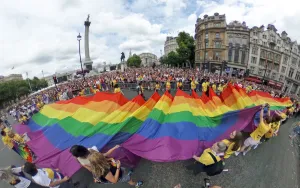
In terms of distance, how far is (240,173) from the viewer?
4.68 metres

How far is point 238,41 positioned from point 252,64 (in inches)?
121

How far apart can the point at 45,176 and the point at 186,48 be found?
156 ft

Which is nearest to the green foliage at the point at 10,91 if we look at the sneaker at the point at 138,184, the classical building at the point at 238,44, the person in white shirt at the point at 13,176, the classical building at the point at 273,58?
the person in white shirt at the point at 13,176

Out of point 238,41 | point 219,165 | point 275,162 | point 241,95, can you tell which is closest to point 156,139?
point 219,165

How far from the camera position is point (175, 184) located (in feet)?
14.3

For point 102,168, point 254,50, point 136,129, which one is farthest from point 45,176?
point 254,50

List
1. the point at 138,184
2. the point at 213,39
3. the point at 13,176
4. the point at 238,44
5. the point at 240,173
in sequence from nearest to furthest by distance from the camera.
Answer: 1. the point at 13,176
2. the point at 138,184
3. the point at 240,173
4. the point at 238,44
5. the point at 213,39

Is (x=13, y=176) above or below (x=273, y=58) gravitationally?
below

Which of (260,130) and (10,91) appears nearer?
(260,130)

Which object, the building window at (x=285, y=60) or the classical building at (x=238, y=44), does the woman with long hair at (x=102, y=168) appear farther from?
the building window at (x=285, y=60)

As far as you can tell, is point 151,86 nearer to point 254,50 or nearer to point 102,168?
point 254,50

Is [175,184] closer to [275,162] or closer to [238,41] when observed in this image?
[275,162]

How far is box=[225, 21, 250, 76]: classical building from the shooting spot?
1673 centimetres

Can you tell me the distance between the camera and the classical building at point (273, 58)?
16.0m
